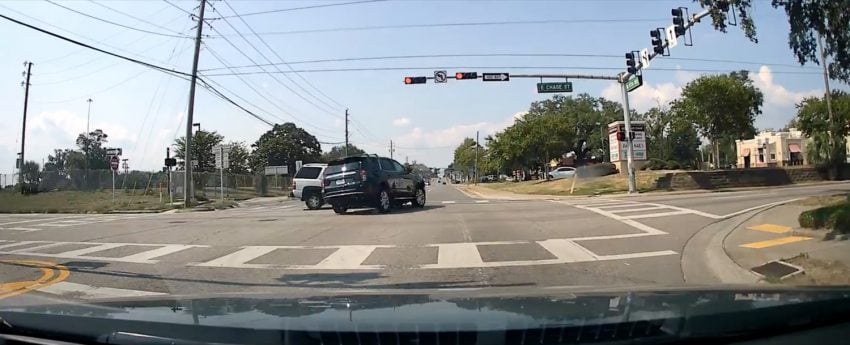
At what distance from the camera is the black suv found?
19.0 m

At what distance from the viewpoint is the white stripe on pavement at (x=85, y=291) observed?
301 inches

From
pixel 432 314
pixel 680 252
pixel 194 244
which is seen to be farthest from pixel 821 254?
pixel 194 244

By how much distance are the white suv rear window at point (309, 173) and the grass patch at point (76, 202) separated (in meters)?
9.03

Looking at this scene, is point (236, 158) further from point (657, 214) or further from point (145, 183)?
point (657, 214)

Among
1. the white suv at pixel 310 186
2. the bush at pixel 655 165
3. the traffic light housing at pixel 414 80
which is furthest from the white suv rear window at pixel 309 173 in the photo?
the bush at pixel 655 165

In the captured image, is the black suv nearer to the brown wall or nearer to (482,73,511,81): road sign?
(482,73,511,81): road sign

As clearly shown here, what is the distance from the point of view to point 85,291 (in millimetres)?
7973

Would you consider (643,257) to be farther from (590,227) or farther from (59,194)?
(59,194)

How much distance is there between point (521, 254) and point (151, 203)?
28414 millimetres

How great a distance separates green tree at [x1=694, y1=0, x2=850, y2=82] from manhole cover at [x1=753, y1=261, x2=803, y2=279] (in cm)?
457

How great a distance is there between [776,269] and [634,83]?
59.7 ft

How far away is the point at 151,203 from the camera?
110ft

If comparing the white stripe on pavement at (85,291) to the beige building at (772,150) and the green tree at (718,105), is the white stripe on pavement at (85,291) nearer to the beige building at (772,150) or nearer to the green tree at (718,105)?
the green tree at (718,105)

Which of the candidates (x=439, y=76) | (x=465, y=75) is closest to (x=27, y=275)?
(x=439, y=76)
